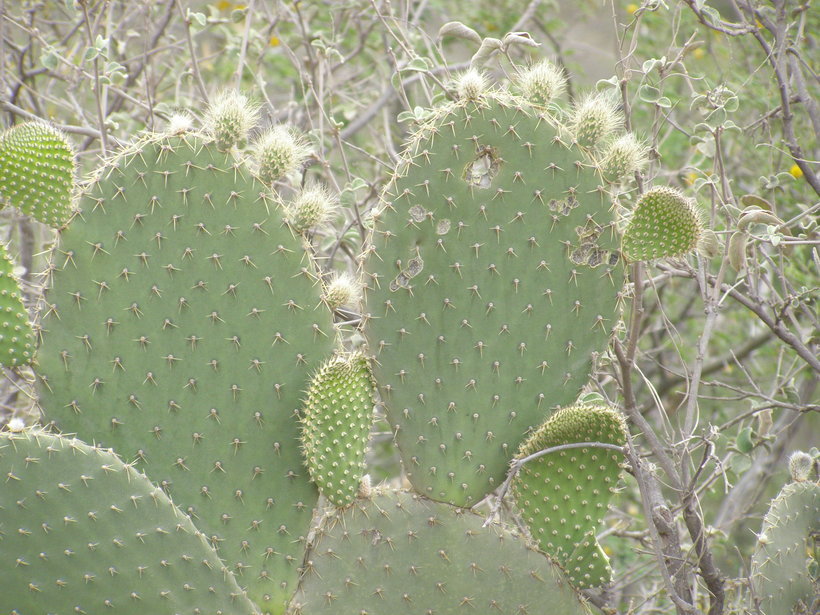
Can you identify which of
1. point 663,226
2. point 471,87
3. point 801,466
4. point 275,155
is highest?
point 471,87

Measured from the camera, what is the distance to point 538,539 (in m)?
2.09

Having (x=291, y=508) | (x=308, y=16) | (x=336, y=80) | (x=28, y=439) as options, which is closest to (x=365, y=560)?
(x=291, y=508)

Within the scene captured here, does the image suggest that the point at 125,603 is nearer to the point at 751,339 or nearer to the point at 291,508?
the point at 291,508

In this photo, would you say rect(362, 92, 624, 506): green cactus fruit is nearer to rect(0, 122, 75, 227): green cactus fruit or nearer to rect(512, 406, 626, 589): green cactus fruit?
rect(512, 406, 626, 589): green cactus fruit

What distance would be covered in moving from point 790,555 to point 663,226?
0.91 m

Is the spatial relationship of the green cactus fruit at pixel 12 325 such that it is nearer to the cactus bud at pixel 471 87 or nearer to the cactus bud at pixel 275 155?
the cactus bud at pixel 275 155

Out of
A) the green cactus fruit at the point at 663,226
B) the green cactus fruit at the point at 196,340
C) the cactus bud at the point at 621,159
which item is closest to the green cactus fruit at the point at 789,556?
the green cactus fruit at the point at 663,226

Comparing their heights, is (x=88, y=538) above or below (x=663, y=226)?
A: below

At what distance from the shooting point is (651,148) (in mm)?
2254

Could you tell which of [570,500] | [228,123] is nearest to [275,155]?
[228,123]

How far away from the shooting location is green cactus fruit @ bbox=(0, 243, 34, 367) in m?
1.91

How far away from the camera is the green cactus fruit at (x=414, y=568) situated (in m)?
2.01

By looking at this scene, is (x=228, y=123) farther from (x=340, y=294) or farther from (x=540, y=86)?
(x=540, y=86)

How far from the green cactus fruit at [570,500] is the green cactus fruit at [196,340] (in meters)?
0.56
